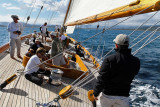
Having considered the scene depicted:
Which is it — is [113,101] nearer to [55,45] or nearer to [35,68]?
[35,68]

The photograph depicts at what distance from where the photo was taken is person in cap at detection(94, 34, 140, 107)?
2090mm

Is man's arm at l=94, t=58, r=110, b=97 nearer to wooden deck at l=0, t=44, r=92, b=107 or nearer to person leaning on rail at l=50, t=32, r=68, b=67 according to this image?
wooden deck at l=0, t=44, r=92, b=107

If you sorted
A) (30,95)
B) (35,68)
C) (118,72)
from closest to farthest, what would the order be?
1. (118,72)
2. (30,95)
3. (35,68)

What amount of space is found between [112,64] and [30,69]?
122 inches

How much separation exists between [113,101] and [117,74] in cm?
49

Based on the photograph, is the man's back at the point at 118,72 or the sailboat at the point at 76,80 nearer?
the man's back at the point at 118,72

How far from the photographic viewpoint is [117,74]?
2162mm

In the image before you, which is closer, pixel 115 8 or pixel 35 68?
pixel 115 8

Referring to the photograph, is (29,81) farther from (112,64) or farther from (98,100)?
(112,64)

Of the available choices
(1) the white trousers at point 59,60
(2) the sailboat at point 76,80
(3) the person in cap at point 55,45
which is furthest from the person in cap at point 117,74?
(1) the white trousers at point 59,60

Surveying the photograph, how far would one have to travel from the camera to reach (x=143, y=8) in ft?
7.23

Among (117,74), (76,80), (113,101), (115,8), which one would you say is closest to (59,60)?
(76,80)

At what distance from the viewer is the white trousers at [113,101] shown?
2321 millimetres

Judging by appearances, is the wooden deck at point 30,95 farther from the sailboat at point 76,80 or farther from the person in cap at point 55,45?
the person in cap at point 55,45
